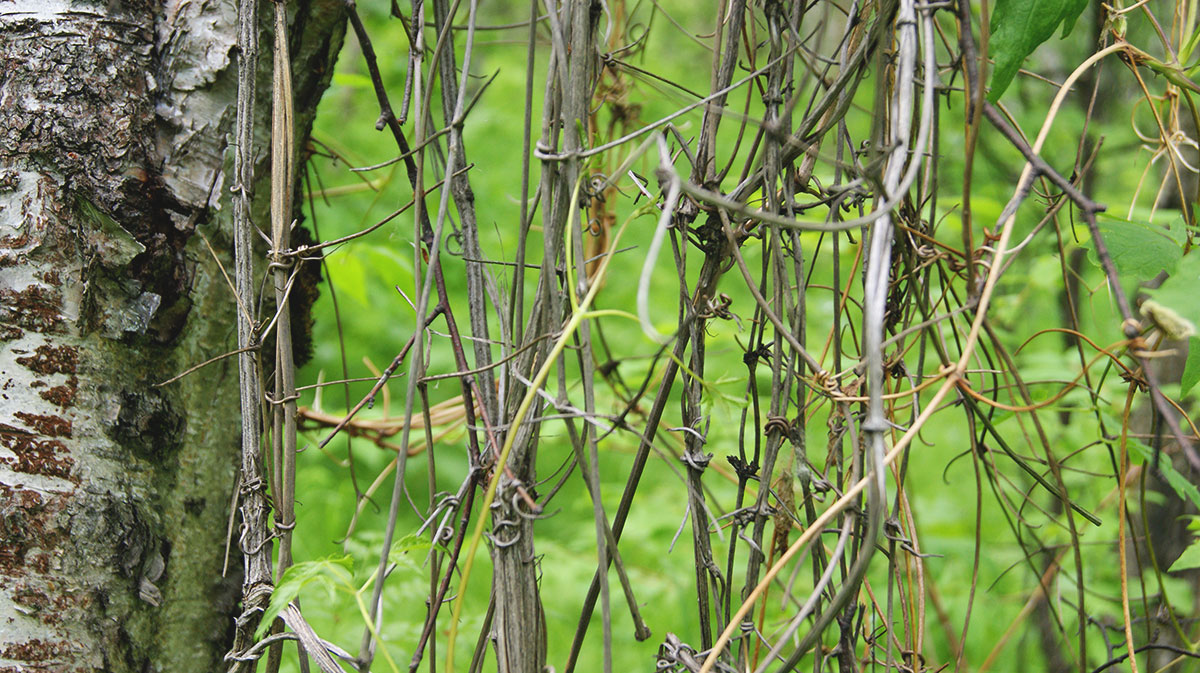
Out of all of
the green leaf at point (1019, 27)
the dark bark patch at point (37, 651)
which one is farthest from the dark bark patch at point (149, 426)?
the green leaf at point (1019, 27)

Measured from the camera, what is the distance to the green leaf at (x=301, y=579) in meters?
0.76

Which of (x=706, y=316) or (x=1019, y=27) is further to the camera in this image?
(x=706, y=316)

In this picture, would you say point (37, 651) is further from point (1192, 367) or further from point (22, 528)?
point (1192, 367)

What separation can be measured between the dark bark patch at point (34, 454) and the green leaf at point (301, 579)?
31 centimetres

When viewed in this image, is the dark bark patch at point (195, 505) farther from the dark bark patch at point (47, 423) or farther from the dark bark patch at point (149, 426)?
the dark bark patch at point (47, 423)

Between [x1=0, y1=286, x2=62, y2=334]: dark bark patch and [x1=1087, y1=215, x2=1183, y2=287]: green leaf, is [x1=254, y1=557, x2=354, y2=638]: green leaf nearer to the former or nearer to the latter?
[x1=0, y1=286, x2=62, y2=334]: dark bark patch

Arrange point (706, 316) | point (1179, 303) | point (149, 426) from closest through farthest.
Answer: point (1179, 303) < point (706, 316) < point (149, 426)

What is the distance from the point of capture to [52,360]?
88 cm

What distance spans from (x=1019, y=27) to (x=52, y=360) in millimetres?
1049

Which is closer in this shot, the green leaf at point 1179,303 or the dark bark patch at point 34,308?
the green leaf at point 1179,303

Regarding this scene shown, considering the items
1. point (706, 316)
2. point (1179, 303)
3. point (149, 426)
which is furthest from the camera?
point (149, 426)

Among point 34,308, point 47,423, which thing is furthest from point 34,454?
point 34,308

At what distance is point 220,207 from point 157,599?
0.49m

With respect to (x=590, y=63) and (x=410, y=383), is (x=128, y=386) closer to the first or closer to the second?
(x=410, y=383)
